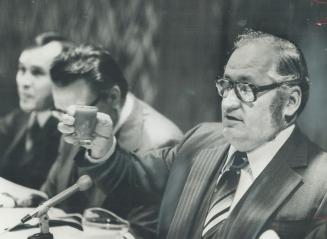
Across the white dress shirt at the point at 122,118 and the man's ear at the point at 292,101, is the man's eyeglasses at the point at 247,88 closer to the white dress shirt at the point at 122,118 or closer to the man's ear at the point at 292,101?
the man's ear at the point at 292,101

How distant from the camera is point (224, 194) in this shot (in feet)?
11.0

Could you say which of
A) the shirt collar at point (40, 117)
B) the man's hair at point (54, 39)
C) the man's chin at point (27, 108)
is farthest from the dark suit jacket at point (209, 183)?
the man's hair at point (54, 39)

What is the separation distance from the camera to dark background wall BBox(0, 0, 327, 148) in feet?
10.8

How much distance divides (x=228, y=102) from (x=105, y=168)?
3.05 ft

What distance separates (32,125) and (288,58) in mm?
1787

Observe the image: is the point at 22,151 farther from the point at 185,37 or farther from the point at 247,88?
the point at 247,88

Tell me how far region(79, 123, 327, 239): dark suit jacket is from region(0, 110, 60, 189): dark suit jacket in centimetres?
27

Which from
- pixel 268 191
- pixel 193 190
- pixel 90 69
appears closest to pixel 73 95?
pixel 90 69

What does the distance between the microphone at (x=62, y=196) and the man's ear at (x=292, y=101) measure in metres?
1.38

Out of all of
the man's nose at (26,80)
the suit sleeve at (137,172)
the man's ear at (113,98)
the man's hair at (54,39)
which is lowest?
the suit sleeve at (137,172)

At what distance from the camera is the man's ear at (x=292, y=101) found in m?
3.25

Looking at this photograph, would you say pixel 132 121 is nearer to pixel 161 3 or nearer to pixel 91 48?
pixel 91 48

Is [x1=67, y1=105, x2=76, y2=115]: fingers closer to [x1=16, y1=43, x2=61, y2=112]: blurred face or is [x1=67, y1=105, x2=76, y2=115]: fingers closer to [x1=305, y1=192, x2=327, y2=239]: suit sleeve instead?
[x1=16, y1=43, x2=61, y2=112]: blurred face

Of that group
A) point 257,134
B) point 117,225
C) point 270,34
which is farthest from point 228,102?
point 117,225
